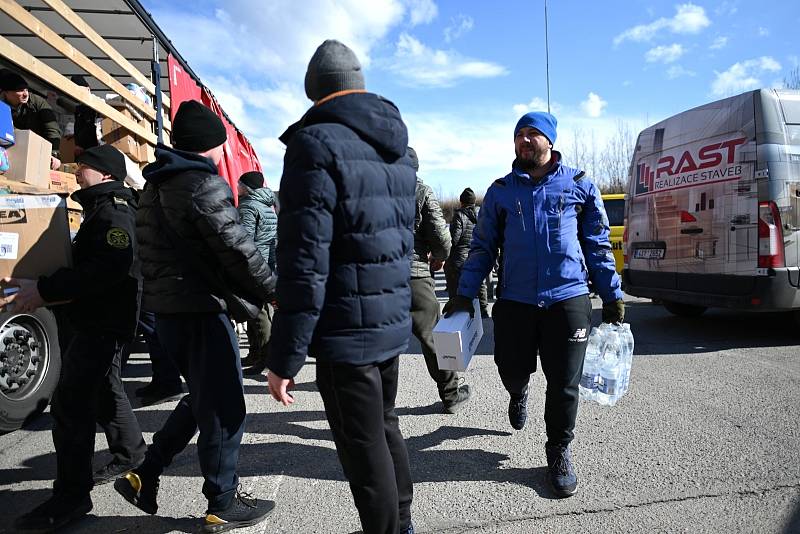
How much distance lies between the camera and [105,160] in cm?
285

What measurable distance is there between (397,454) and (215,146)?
159 cm

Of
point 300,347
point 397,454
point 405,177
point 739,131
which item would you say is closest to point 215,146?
point 405,177

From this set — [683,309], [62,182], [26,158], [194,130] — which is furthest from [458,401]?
[683,309]

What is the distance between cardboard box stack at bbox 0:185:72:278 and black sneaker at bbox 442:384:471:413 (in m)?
2.68

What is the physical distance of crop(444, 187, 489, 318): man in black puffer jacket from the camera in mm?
7293

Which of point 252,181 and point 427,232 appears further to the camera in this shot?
point 252,181

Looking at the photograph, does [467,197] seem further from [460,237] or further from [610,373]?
[610,373]

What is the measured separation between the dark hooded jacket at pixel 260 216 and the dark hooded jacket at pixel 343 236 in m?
3.41

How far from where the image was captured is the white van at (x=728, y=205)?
5.22 metres

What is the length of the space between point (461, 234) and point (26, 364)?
5304 mm

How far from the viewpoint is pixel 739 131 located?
545cm

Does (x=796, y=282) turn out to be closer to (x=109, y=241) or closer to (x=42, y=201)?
(x=109, y=241)

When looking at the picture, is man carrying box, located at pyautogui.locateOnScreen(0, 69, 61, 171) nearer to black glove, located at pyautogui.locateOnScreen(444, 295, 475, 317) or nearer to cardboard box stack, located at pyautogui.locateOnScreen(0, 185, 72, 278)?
cardboard box stack, located at pyautogui.locateOnScreen(0, 185, 72, 278)

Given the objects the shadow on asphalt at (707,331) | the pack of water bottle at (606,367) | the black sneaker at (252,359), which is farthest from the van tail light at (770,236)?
the black sneaker at (252,359)
